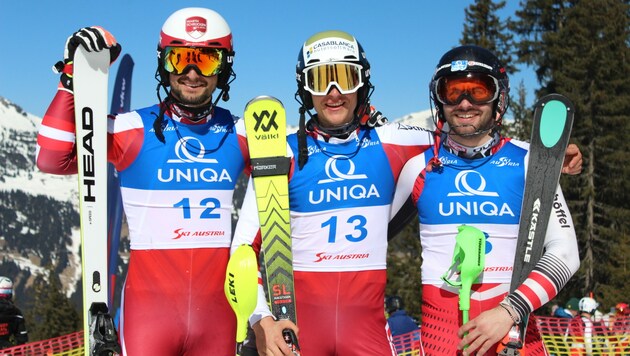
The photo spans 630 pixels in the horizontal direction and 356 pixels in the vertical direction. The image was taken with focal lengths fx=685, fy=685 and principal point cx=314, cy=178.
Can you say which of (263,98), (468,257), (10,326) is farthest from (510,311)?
(10,326)

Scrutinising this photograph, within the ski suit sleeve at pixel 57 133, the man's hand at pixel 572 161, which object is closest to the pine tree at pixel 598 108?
the man's hand at pixel 572 161

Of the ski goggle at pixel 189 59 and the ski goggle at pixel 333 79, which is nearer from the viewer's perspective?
the ski goggle at pixel 333 79

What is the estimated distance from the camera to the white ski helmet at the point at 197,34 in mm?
4977

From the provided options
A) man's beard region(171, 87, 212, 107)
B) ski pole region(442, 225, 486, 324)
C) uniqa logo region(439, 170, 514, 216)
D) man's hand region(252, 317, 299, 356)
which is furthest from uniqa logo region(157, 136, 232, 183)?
ski pole region(442, 225, 486, 324)

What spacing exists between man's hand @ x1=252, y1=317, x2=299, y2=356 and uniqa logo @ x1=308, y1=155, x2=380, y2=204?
34.0 inches

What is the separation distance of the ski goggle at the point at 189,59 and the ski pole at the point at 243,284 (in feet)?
5.21

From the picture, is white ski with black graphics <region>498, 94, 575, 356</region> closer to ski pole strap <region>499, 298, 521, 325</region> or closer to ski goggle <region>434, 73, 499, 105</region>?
ski pole strap <region>499, 298, 521, 325</region>

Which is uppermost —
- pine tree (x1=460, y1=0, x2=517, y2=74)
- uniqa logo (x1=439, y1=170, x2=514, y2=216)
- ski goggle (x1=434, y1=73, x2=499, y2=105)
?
pine tree (x1=460, y1=0, x2=517, y2=74)

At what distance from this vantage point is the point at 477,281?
4.15m

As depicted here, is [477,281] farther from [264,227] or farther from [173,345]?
[173,345]

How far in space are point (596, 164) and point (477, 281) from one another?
123 feet

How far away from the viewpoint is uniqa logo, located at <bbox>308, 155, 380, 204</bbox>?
444 centimetres

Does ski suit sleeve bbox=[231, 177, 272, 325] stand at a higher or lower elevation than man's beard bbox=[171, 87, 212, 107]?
lower

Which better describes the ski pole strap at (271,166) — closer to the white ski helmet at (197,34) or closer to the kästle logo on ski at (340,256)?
the kästle logo on ski at (340,256)
